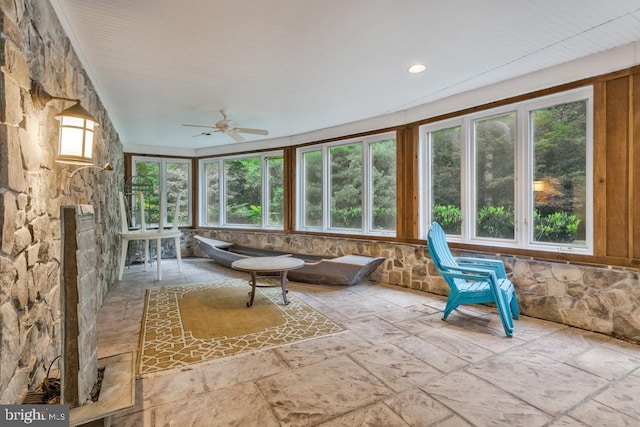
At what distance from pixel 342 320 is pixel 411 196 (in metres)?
2.33

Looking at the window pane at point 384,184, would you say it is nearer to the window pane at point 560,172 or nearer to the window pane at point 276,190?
the window pane at point 560,172

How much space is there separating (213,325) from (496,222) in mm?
3579

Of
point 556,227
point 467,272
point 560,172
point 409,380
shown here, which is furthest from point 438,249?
point 409,380

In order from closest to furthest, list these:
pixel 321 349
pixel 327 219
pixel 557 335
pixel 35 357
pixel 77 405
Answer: pixel 77 405 < pixel 35 357 < pixel 321 349 < pixel 557 335 < pixel 327 219

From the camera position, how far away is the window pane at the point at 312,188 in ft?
20.5

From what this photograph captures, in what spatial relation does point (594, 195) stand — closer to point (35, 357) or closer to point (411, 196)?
point (411, 196)

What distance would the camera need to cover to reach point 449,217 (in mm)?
4477

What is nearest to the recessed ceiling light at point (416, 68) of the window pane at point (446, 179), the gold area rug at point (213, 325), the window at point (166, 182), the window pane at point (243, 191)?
the window pane at point (446, 179)

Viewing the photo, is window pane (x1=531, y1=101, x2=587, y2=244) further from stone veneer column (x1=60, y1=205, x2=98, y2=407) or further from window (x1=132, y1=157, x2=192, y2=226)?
window (x1=132, y1=157, x2=192, y2=226)

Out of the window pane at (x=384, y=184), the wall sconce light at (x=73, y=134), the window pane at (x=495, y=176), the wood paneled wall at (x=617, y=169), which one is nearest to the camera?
the wall sconce light at (x=73, y=134)

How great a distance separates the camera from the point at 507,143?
3.86m

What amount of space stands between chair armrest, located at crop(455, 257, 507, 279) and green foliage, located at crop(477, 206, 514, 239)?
16.7 inches

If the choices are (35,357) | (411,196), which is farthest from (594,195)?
(35,357)

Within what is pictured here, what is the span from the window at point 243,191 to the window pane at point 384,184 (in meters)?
2.25
